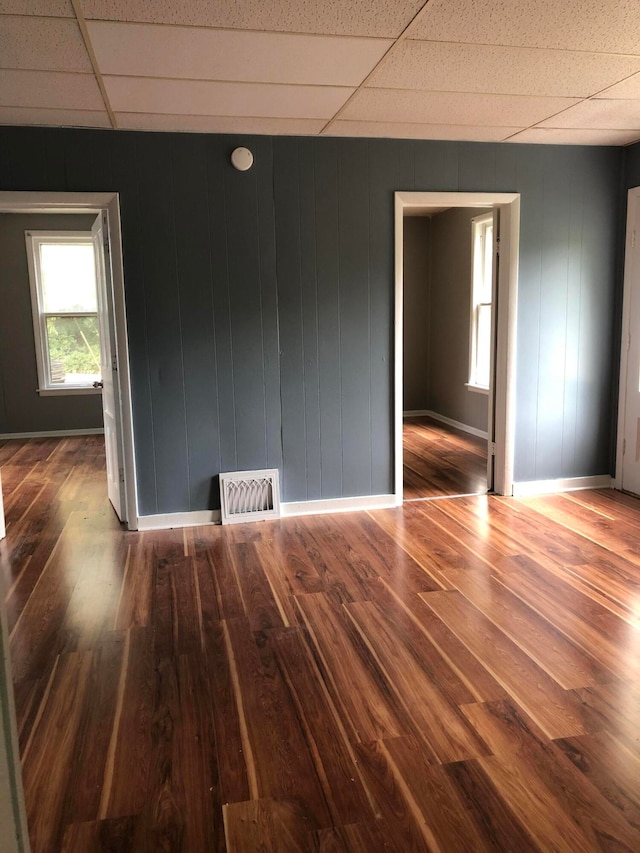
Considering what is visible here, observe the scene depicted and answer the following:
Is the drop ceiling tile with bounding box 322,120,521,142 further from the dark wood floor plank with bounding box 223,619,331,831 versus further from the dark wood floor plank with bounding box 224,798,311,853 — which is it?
the dark wood floor plank with bounding box 224,798,311,853

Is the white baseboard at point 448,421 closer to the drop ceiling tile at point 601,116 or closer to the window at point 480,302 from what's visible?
the window at point 480,302

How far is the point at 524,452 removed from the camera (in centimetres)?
498

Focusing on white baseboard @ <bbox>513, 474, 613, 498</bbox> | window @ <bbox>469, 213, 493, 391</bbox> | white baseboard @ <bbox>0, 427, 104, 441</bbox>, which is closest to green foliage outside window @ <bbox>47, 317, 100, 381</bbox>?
white baseboard @ <bbox>0, 427, 104, 441</bbox>

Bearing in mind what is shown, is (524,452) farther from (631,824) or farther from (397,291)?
(631,824)

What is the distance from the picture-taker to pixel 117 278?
162 inches

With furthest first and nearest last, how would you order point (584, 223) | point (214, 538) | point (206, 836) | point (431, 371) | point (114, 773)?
point (431, 371), point (584, 223), point (214, 538), point (114, 773), point (206, 836)

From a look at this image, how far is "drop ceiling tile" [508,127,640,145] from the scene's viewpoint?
4.31 metres

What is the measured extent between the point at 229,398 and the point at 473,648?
235 cm

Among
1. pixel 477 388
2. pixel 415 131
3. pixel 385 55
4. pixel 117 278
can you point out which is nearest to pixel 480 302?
pixel 477 388

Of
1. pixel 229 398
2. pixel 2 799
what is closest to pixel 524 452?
pixel 229 398

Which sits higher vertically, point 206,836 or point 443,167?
point 443,167

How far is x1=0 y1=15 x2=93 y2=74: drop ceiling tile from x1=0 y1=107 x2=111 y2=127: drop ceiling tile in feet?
2.22

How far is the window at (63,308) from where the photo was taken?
7641 millimetres

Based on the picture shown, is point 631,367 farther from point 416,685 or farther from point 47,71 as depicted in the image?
point 47,71
